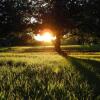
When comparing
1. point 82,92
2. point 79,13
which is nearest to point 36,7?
point 79,13

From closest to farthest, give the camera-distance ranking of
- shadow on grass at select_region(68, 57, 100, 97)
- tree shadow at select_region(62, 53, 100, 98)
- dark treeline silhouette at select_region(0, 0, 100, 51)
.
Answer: tree shadow at select_region(62, 53, 100, 98)
shadow on grass at select_region(68, 57, 100, 97)
dark treeline silhouette at select_region(0, 0, 100, 51)

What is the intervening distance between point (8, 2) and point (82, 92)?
160 ft

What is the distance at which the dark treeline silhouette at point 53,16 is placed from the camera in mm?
51812

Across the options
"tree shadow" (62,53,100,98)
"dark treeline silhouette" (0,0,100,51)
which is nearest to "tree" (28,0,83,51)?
"dark treeline silhouette" (0,0,100,51)

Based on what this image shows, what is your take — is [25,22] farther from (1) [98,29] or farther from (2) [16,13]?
(1) [98,29]

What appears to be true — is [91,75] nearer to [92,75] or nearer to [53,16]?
[92,75]

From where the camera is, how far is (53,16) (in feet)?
172

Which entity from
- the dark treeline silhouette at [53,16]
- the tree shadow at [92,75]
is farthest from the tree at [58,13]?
the tree shadow at [92,75]

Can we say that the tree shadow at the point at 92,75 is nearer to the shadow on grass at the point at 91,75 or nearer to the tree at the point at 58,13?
the shadow on grass at the point at 91,75

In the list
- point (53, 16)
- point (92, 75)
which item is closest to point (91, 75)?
point (92, 75)

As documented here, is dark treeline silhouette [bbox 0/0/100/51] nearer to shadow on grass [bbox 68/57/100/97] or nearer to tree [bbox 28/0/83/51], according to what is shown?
tree [bbox 28/0/83/51]

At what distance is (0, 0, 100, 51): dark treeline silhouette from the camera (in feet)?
170

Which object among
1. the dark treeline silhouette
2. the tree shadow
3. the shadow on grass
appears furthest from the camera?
the dark treeline silhouette

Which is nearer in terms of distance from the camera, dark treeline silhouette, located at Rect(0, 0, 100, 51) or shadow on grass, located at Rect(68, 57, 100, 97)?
shadow on grass, located at Rect(68, 57, 100, 97)
